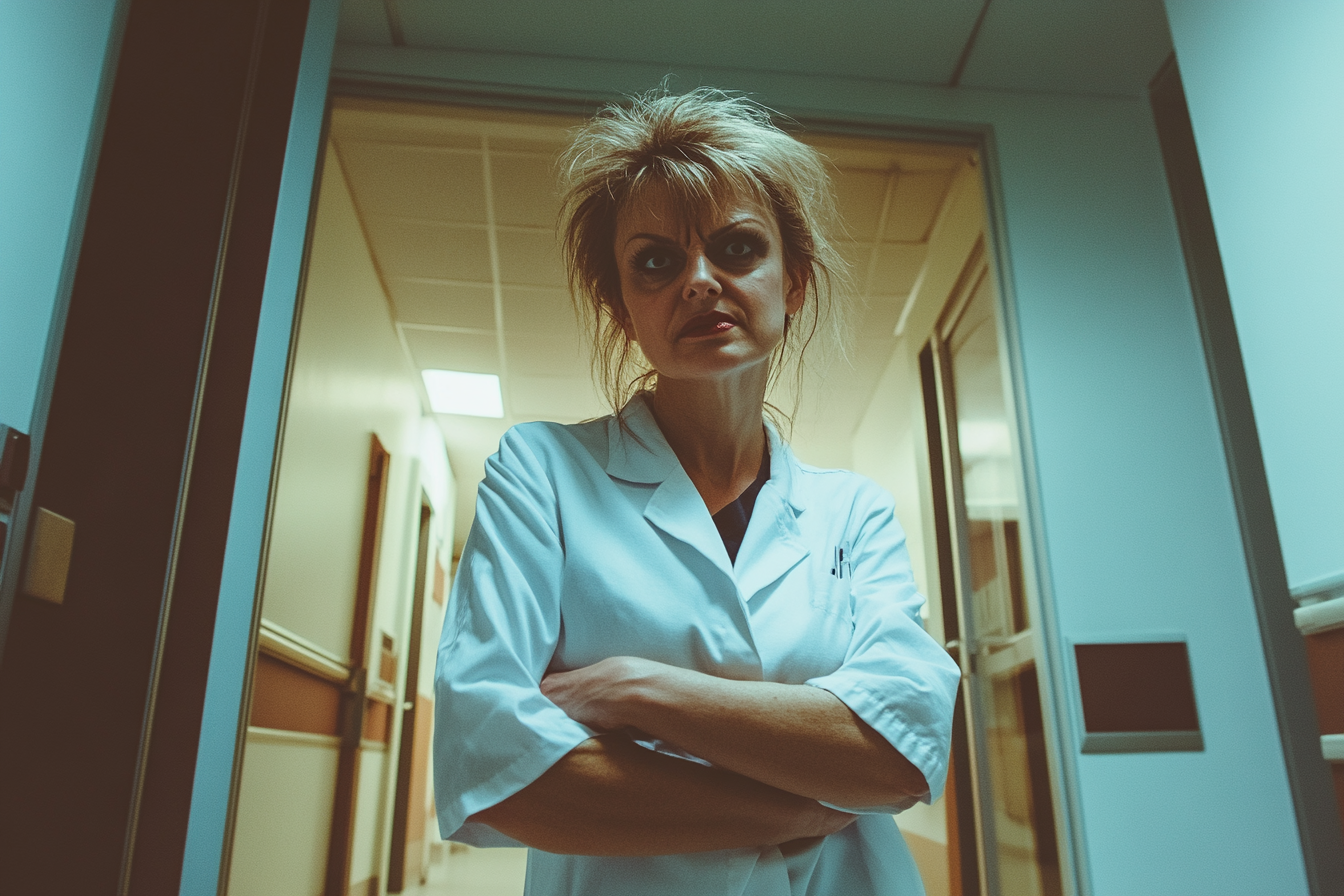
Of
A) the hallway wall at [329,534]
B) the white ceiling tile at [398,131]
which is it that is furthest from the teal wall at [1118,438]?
the hallway wall at [329,534]

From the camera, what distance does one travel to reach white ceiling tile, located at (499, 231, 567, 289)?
413cm

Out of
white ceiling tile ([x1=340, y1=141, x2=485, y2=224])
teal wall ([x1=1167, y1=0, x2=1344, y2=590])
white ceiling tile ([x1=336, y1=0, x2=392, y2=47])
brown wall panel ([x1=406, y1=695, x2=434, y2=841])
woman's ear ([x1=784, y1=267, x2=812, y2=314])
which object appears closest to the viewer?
woman's ear ([x1=784, y1=267, x2=812, y2=314])

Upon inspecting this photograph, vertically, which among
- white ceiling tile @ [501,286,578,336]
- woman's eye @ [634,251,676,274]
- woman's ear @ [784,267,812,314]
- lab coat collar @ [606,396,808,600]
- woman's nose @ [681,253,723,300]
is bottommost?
lab coat collar @ [606,396,808,600]

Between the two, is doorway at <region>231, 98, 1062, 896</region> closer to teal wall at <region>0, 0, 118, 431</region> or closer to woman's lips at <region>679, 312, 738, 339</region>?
woman's lips at <region>679, 312, 738, 339</region>

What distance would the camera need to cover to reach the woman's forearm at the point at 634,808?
2.68ft

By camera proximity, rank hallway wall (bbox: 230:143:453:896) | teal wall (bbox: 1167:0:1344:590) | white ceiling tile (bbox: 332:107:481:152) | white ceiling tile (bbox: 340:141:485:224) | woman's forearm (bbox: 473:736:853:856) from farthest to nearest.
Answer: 1. white ceiling tile (bbox: 340:141:485:224)
2. white ceiling tile (bbox: 332:107:481:152)
3. hallway wall (bbox: 230:143:453:896)
4. teal wall (bbox: 1167:0:1344:590)
5. woman's forearm (bbox: 473:736:853:856)

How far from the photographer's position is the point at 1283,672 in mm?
2262

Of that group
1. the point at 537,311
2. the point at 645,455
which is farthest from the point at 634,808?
the point at 537,311

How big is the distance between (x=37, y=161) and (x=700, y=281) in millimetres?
907

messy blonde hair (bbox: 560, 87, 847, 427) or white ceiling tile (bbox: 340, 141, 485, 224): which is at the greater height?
white ceiling tile (bbox: 340, 141, 485, 224)

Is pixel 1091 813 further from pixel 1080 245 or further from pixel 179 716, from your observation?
pixel 179 716

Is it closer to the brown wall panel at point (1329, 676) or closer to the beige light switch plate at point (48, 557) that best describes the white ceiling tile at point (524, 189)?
the beige light switch plate at point (48, 557)

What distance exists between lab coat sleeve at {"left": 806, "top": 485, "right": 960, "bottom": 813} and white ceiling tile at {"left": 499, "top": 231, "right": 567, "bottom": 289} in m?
3.24

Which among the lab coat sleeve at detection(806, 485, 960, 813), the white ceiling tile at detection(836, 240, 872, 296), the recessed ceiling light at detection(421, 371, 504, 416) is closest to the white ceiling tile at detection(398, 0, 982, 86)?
the white ceiling tile at detection(836, 240, 872, 296)
